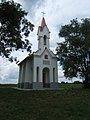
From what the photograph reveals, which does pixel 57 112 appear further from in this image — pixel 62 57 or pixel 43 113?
pixel 62 57

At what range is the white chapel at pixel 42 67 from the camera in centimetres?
3753

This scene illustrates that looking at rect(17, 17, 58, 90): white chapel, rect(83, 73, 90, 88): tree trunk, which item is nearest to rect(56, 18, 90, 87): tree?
rect(83, 73, 90, 88): tree trunk

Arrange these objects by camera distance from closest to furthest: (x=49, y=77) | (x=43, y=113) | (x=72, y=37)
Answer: (x=43, y=113), (x=72, y=37), (x=49, y=77)

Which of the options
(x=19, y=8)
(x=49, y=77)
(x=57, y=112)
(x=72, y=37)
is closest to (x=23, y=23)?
(x=19, y=8)

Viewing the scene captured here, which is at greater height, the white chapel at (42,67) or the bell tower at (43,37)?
the bell tower at (43,37)

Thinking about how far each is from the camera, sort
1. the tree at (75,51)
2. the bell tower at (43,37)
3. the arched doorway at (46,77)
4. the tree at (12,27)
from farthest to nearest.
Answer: the bell tower at (43,37) < the arched doorway at (46,77) < the tree at (75,51) < the tree at (12,27)

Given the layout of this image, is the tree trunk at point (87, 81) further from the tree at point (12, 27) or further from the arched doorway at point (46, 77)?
the tree at point (12, 27)

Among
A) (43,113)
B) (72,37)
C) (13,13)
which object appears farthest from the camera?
(72,37)

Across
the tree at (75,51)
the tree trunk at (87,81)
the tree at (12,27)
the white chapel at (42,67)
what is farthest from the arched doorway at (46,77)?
the tree at (12,27)

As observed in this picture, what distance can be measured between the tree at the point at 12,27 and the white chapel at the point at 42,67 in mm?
15805

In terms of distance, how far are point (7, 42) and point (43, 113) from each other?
1247 cm

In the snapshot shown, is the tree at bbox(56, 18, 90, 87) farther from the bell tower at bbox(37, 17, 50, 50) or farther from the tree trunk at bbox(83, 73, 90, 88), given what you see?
the bell tower at bbox(37, 17, 50, 50)

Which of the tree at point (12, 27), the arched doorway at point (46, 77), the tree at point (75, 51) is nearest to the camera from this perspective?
the tree at point (12, 27)

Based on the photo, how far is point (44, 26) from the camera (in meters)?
41.4
